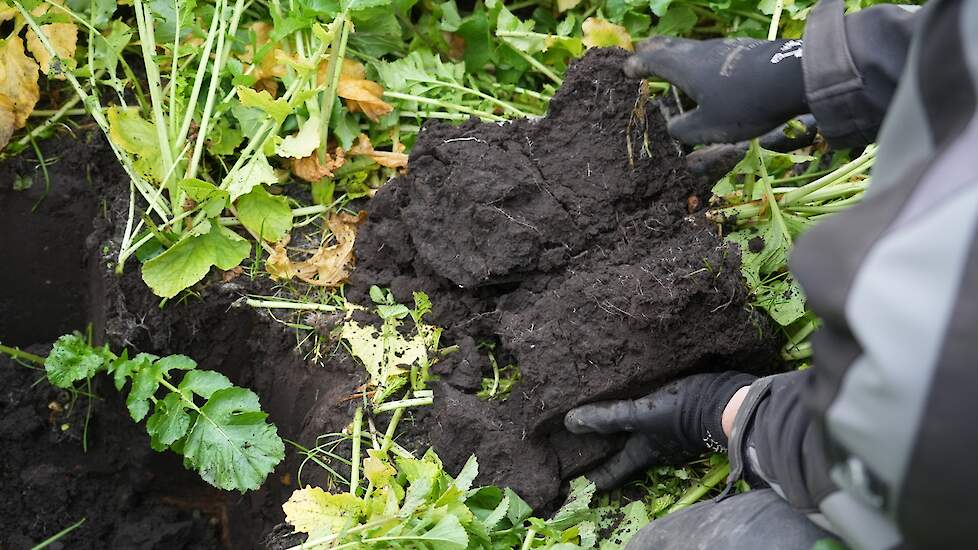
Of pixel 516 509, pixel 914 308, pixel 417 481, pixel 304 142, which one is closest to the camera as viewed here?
pixel 914 308

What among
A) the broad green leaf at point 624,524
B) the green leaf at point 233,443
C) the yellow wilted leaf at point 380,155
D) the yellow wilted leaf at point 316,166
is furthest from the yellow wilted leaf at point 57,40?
the broad green leaf at point 624,524

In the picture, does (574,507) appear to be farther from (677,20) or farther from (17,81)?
(17,81)

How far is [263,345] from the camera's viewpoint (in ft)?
7.38

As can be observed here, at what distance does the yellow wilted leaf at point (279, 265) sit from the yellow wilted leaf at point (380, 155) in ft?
1.17

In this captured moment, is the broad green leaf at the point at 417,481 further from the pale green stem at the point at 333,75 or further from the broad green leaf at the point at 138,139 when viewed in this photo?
the broad green leaf at the point at 138,139

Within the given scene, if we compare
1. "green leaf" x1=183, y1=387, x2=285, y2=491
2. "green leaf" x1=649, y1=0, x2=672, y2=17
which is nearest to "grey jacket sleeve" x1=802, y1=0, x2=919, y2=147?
"green leaf" x1=649, y1=0, x2=672, y2=17

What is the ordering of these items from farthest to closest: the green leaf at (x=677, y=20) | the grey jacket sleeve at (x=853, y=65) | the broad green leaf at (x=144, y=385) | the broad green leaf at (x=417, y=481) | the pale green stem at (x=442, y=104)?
the green leaf at (x=677, y=20) < the pale green stem at (x=442, y=104) < the broad green leaf at (x=144, y=385) < the broad green leaf at (x=417, y=481) < the grey jacket sleeve at (x=853, y=65)

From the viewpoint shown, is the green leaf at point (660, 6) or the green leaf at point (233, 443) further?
the green leaf at point (660, 6)

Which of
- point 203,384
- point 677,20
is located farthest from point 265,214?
point 677,20

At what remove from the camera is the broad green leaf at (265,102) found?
204 cm

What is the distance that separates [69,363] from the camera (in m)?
2.07

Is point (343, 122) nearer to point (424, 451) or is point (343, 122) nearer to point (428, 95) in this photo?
point (428, 95)

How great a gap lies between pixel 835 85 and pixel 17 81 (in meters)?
2.13

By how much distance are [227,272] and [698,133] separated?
1.29 m
